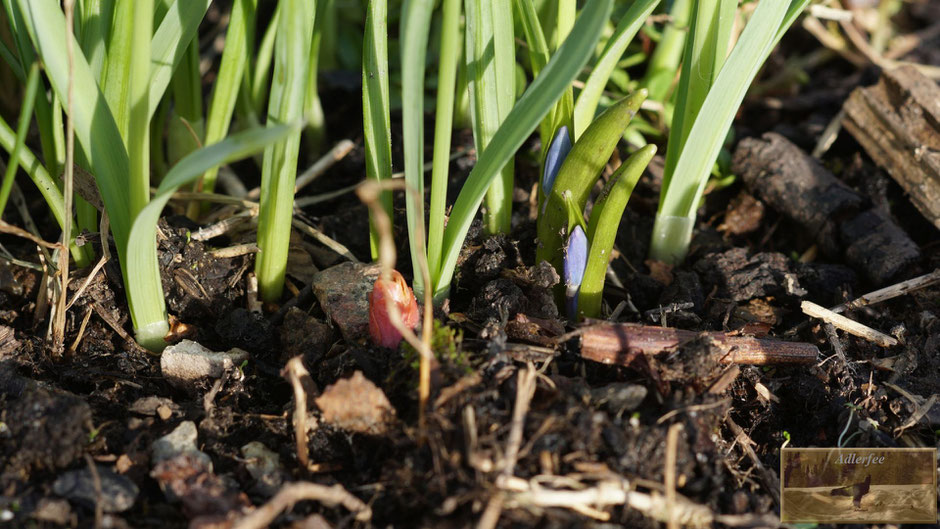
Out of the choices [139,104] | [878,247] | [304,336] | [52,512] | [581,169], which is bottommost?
[52,512]

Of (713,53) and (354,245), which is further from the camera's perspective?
(354,245)

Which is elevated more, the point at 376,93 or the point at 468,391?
the point at 376,93

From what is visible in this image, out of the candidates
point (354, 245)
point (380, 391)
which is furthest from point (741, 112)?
point (380, 391)

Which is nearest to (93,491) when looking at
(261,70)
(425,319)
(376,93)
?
(425,319)

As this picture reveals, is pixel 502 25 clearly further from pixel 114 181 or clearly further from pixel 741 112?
pixel 741 112

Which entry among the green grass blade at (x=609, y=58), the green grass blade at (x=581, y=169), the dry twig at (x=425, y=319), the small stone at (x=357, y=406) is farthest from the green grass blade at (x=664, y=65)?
the small stone at (x=357, y=406)

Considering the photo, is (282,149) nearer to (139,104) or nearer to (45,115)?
(139,104)

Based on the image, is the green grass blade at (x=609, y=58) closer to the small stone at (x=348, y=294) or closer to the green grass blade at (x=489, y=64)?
the green grass blade at (x=489, y=64)

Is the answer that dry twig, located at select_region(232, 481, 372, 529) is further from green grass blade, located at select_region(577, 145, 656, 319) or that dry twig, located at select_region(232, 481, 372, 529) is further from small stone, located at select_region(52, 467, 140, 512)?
green grass blade, located at select_region(577, 145, 656, 319)
